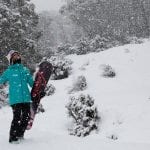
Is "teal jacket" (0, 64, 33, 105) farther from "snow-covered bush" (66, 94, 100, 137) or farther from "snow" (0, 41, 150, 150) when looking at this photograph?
"snow-covered bush" (66, 94, 100, 137)

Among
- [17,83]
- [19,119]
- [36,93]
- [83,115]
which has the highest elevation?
[17,83]

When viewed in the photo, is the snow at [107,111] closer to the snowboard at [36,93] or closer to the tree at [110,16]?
the snowboard at [36,93]

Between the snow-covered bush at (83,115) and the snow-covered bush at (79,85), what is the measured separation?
357 centimetres

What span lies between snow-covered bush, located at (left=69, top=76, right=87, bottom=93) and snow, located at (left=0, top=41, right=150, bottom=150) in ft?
0.80

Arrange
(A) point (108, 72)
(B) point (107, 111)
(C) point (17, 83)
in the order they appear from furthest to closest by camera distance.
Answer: (A) point (108, 72) < (B) point (107, 111) < (C) point (17, 83)

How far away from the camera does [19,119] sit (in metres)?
8.31

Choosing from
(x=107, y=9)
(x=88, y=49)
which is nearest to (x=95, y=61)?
(x=88, y=49)

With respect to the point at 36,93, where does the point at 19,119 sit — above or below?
below

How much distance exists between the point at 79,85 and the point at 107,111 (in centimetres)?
402

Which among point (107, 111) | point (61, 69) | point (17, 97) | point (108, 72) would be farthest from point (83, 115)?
point (61, 69)

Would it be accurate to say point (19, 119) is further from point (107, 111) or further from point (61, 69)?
point (61, 69)

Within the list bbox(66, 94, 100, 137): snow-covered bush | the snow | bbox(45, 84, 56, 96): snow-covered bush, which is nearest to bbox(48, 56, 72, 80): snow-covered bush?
the snow

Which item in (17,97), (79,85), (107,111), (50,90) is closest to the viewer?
(17,97)

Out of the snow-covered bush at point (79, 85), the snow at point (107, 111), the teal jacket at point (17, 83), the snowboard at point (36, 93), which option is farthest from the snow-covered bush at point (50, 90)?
the teal jacket at point (17, 83)
